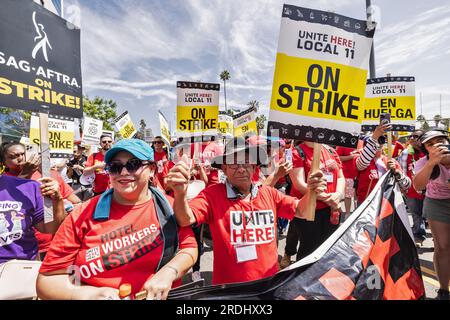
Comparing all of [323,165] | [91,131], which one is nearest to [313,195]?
[323,165]

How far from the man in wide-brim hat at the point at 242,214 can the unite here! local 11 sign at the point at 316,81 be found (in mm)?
378

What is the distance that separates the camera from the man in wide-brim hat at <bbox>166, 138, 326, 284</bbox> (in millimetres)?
2014

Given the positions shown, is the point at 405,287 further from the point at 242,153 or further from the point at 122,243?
the point at 122,243

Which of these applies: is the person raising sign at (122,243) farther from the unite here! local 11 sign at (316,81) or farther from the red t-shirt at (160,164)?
the red t-shirt at (160,164)

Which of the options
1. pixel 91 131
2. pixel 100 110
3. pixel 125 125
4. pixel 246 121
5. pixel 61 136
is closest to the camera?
pixel 61 136

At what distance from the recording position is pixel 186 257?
1.74m

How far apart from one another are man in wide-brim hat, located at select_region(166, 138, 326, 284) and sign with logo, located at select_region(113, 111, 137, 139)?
6004mm

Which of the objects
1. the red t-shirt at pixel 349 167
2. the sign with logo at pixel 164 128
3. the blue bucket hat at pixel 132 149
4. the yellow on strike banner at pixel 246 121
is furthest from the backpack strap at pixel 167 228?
the yellow on strike banner at pixel 246 121

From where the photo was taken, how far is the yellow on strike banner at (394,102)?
15.6 feet

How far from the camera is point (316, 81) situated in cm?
210

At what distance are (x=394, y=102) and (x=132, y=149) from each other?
16.2 ft

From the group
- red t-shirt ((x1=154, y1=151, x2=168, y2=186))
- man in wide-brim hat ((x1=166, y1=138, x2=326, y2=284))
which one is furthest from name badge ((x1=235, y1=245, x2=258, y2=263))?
red t-shirt ((x1=154, y1=151, x2=168, y2=186))

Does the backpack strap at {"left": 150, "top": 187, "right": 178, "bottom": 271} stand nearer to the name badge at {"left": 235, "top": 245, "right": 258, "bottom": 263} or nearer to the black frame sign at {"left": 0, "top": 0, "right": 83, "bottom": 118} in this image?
the name badge at {"left": 235, "top": 245, "right": 258, "bottom": 263}
